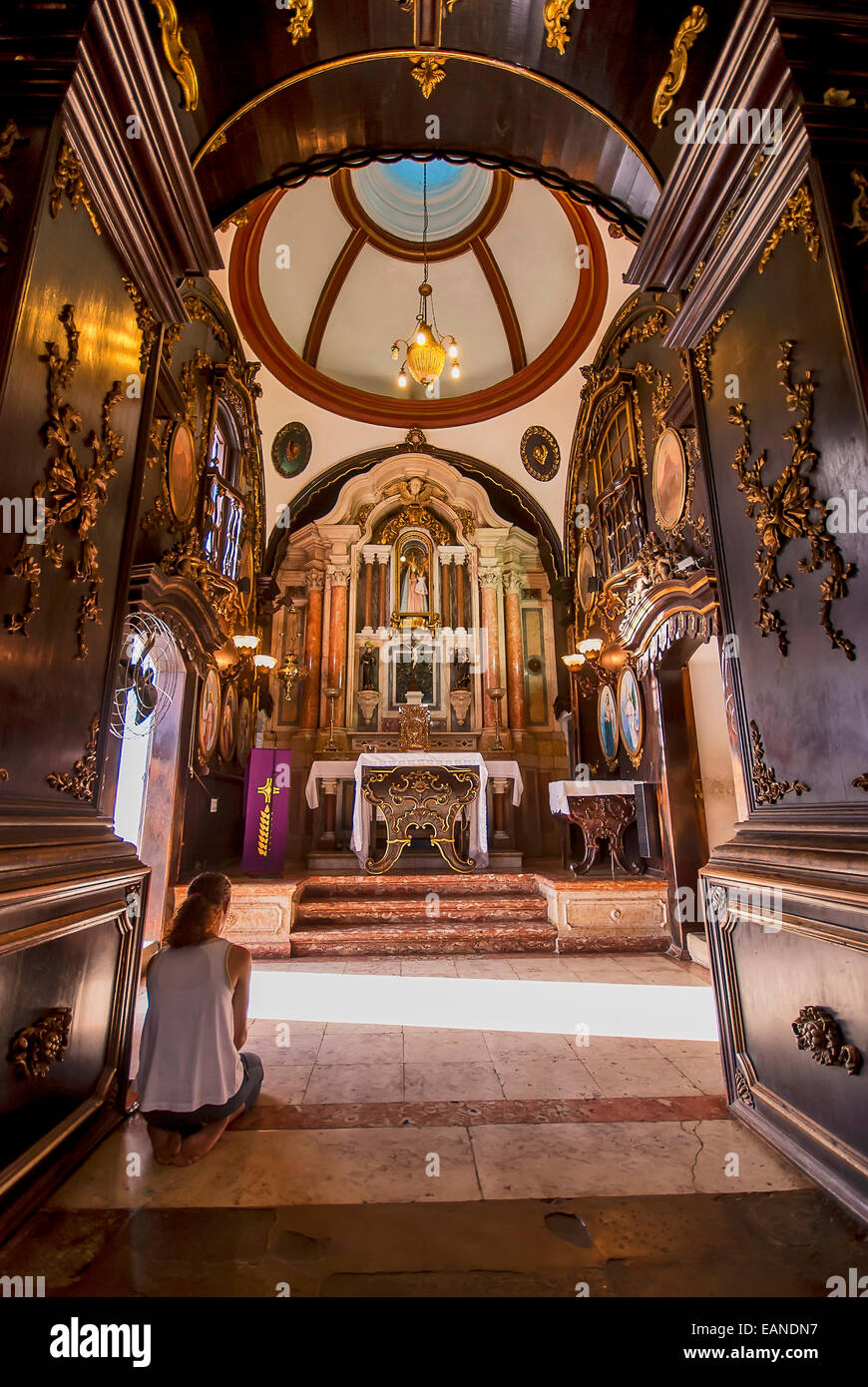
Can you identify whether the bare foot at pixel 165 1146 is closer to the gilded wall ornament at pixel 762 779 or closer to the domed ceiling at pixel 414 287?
the gilded wall ornament at pixel 762 779

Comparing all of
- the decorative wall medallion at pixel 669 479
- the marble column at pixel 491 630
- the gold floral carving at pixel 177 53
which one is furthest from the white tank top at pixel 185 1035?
the marble column at pixel 491 630

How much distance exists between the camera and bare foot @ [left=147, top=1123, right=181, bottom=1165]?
7.80ft

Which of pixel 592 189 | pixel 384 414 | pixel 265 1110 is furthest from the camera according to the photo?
pixel 384 414

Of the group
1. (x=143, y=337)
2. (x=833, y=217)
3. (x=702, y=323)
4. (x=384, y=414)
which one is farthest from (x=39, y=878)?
(x=384, y=414)

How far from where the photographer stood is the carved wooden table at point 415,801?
729 centimetres

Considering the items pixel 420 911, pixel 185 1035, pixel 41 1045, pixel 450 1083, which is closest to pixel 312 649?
pixel 420 911

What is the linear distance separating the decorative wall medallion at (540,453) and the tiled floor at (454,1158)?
8.91 meters

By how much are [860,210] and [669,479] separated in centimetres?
422

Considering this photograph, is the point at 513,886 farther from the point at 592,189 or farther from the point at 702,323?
the point at 592,189

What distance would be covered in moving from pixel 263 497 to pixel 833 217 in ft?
30.2

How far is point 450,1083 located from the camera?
3.07 meters

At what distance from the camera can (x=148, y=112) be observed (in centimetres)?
280

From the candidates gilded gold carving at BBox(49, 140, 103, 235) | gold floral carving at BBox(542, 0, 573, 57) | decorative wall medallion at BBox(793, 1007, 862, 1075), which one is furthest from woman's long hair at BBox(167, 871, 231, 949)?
gold floral carving at BBox(542, 0, 573, 57)

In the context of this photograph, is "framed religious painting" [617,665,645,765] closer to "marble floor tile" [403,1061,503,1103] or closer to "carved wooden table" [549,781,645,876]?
"carved wooden table" [549,781,645,876]
